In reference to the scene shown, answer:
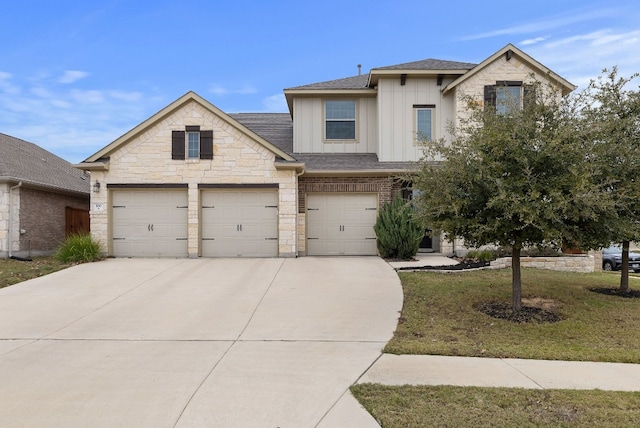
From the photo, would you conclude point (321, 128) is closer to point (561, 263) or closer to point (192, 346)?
point (561, 263)

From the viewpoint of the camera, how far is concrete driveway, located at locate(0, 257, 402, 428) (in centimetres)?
457

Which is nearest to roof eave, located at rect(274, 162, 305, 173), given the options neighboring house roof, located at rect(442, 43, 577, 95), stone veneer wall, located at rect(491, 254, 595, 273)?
neighboring house roof, located at rect(442, 43, 577, 95)

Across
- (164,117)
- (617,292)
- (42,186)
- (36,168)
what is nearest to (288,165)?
(164,117)

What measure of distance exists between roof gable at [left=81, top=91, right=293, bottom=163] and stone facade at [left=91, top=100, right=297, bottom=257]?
9 cm

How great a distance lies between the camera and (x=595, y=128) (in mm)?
7656

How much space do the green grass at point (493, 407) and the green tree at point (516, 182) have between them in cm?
286

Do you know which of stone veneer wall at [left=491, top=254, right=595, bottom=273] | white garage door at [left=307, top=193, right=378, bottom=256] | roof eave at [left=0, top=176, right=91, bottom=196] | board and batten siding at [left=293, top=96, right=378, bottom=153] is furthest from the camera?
board and batten siding at [left=293, top=96, right=378, bottom=153]

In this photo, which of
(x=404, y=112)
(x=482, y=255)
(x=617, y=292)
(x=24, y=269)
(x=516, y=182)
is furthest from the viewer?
(x=404, y=112)

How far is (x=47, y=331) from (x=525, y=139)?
8.44 metres

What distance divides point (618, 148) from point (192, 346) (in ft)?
27.0

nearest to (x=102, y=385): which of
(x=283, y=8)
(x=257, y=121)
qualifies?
(x=283, y=8)

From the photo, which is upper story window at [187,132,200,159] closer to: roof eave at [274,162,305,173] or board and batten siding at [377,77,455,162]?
roof eave at [274,162,305,173]

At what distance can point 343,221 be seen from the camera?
1641cm

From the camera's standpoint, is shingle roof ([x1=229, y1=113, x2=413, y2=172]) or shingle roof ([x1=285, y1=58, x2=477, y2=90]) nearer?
shingle roof ([x1=229, y1=113, x2=413, y2=172])
